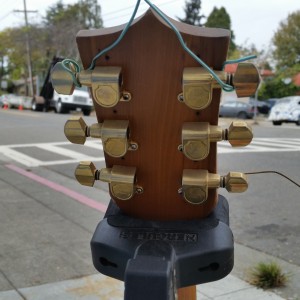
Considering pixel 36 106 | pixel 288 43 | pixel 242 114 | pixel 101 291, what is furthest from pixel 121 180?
pixel 288 43

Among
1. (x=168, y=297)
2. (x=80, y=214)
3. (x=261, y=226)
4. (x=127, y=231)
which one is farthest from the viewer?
(x=80, y=214)

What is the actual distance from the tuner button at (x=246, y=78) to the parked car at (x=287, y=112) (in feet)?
62.0

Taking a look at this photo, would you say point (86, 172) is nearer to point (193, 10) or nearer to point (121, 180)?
point (121, 180)

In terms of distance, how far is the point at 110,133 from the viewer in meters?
1.35

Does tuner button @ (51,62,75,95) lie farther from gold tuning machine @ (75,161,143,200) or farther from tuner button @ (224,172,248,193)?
tuner button @ (224,172,248,193)

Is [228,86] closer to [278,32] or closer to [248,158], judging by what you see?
[248,158]

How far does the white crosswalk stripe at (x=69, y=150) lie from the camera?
8.90 metres

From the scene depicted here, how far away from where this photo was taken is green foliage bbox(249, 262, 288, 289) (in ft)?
10.5

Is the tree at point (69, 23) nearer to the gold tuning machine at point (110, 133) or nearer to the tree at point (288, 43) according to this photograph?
the tree at point (288, 43)

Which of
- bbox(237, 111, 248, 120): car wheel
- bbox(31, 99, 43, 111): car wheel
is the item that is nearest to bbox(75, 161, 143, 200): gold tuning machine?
bbox(237, 111, 248, 120): car wheel

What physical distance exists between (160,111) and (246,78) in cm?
26

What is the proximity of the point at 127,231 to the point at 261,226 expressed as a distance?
11.5 feet

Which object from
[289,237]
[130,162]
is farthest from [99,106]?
[289,237]

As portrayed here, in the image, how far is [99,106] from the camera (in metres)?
1.40
